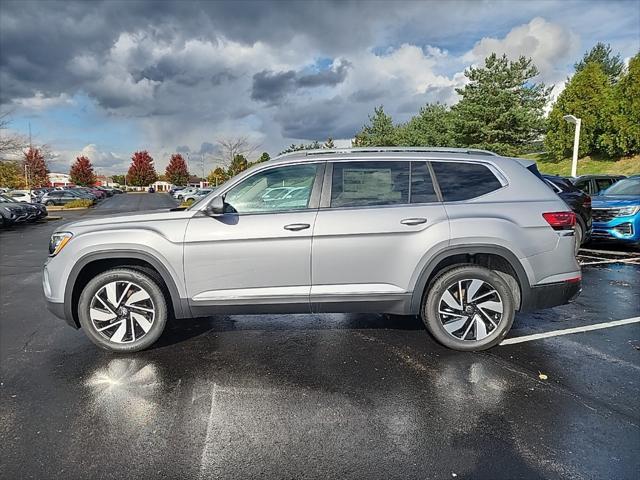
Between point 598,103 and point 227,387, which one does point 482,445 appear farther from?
point 598,103

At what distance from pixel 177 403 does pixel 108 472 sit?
0.76 metres

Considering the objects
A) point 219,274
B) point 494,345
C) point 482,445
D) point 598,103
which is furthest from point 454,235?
point 598,103

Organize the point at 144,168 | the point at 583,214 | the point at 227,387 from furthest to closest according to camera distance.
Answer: the point at 144,168, the point at 583,214, the point at 227,387

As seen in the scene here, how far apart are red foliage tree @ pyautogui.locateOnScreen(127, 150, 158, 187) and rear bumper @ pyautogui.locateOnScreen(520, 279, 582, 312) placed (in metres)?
113

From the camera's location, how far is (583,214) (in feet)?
30.2

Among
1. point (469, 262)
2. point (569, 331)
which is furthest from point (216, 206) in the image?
point (569, 331)

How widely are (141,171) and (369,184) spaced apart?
112209mm

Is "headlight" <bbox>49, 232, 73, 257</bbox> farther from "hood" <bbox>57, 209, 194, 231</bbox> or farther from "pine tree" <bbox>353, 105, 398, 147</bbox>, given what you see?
"pine tree" <bbox>353, 105, 398, 147</bbox>

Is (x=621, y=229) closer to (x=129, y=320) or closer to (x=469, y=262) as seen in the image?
(x=469, y=262)

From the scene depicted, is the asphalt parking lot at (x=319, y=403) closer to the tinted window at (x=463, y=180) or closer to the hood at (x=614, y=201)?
the tinted window at (x=463, y=180)

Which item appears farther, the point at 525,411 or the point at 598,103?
the point at 598,103

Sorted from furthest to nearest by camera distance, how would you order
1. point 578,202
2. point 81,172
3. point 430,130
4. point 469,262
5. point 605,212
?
point 81,172
point 430,130
point 605,212
point 578,202
point 469,262

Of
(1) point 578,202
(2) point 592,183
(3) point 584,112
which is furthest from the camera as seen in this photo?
(3) point 584,112

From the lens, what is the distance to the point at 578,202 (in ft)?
29.6
